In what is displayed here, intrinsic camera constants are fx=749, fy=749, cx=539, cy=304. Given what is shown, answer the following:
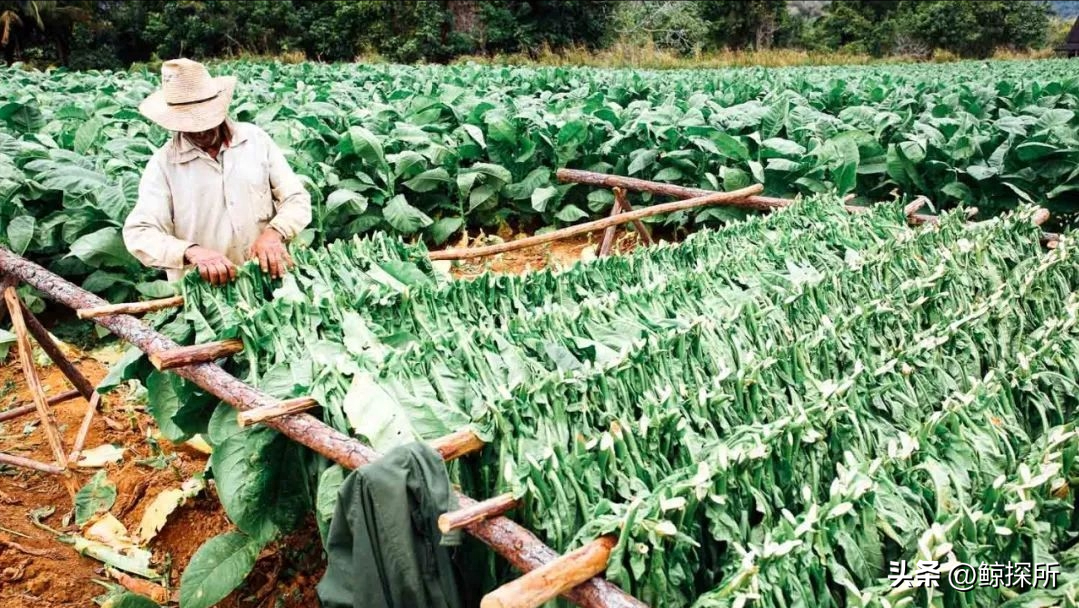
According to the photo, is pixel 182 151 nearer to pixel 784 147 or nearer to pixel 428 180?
pixel 428 180

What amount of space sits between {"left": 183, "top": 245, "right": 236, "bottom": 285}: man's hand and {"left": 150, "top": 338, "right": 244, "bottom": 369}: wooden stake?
54 cm

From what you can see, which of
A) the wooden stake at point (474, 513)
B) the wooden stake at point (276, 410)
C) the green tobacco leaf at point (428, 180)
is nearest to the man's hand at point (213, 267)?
the wooden stake at point (276, 410)

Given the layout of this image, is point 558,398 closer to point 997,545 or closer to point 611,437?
point 611,437

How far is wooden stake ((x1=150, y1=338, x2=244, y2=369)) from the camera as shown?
243cm

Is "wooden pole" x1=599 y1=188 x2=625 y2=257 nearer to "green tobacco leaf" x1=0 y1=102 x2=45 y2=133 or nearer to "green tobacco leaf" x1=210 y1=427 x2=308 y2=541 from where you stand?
"green tobacco leaf" x1=210 y1=427 x2=308 y2=541

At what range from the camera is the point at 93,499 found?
341 centimetres

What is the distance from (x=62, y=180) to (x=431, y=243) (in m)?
3.04

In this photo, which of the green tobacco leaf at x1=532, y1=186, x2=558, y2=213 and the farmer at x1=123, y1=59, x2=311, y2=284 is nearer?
the farmer at x1=123, y1=59, x2=311, y2=284

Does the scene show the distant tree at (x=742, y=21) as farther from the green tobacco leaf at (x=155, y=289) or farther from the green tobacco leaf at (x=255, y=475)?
the green tobacco leaf at (x=255, y=475)

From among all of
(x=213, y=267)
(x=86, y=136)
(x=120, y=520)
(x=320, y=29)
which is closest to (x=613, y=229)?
(x=213, y=267)

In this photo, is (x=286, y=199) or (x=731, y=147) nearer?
(x=286, y=199)

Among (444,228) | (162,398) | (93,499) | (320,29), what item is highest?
(320,29)

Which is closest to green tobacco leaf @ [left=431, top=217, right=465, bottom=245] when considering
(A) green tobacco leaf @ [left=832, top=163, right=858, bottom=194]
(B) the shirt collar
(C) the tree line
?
(A) green tobacco leaf @ [left=832, top=163, right=858, bottom=194]

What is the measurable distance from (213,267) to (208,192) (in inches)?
29.1
